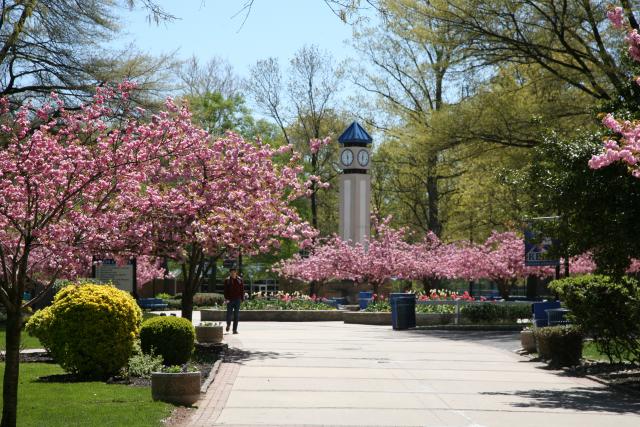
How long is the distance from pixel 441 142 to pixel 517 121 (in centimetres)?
276

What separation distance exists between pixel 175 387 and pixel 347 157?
4235cm

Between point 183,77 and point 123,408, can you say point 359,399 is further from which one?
point 183,77

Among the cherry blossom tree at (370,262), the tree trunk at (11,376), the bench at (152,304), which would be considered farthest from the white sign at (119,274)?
the bench at (152,304)

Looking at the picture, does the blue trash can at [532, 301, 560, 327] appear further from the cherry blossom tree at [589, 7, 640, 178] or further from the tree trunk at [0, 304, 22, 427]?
the tree trunk at [0, 304, 22, 427]

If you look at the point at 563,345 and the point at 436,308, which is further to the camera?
the point at 436,308

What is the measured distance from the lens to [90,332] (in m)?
16.6

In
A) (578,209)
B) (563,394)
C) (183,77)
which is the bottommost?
(563,394)

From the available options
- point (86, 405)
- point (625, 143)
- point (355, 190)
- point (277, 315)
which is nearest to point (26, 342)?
point (86, 405)

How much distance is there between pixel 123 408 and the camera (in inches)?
518

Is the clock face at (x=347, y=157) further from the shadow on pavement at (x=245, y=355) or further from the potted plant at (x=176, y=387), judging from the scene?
the potted plant at (x=176, y=387)

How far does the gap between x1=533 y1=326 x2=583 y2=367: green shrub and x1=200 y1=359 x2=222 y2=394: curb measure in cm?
698

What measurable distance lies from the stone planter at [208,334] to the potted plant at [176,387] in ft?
36.1

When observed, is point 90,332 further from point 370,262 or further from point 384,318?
point 370,262

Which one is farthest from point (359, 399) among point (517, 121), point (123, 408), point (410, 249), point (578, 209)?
point (410, 249)
